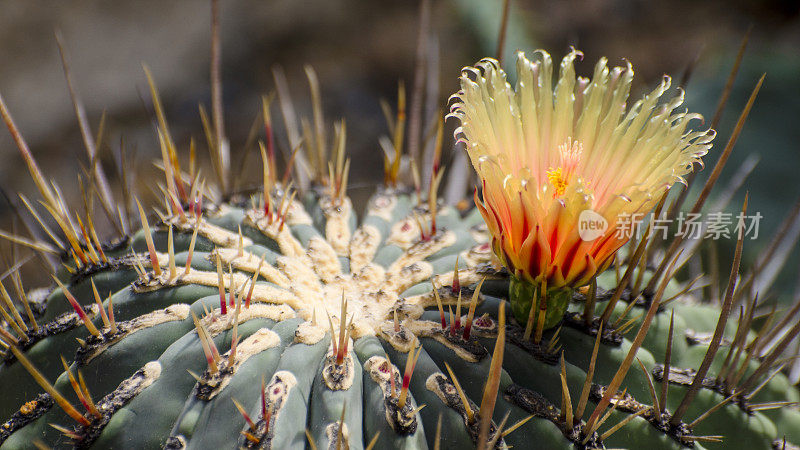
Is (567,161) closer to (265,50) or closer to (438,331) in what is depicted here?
(438,331)

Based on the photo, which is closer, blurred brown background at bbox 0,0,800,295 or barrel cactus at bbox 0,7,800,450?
barrel cactus at bbox 0,7,800,450

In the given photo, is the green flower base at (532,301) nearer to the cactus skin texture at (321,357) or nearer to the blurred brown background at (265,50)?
the cactus skin texture at (321,357)

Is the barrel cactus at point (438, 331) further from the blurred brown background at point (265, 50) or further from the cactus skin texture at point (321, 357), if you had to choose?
the blurred brown background at point (265, 50)

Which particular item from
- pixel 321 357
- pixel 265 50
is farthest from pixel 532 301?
pixel 265 50

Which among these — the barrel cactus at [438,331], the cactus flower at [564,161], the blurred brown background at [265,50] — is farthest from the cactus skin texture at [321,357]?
the blurred brown background at [265,50]

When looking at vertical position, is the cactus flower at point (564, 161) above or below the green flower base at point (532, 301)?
above

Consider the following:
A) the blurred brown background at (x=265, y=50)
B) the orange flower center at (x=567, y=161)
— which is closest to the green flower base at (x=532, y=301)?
the orange flower center at (x=567, y=161)

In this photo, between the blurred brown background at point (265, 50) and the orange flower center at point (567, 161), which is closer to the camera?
the orange flower center at point (567, 161)

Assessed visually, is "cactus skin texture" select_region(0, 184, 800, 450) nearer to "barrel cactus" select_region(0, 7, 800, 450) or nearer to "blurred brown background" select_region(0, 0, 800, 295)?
"barrel cactus" select_region(0, 7, 800, 450)

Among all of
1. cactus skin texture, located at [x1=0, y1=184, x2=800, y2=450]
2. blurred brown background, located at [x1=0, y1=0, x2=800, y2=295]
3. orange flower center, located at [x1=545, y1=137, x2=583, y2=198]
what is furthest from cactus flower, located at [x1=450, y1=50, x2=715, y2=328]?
blurred brown background, located at [x1=0, y1=0, x2=800, y2=295]
